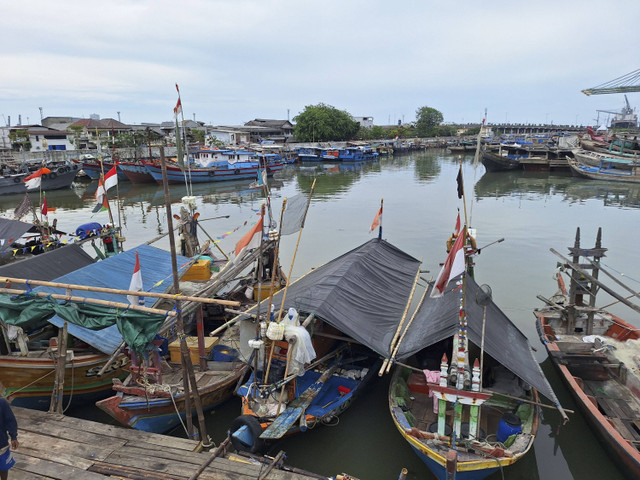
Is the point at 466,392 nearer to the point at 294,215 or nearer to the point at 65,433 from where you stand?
the point at 294,215

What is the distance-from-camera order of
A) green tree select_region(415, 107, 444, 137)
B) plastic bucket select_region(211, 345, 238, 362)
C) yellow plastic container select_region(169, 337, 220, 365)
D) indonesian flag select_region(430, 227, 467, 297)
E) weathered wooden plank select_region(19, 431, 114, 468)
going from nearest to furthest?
weathered wooden plank select_region(19, 431, 114, 468) → indonesian flag select_region(430, 227, 467, 297) → yellow plastic container select_region(169, 337, 220, 365) → plastic bucket select_region(211, 345, 238, 362) → green tree select_region(415, 107, 444, 137)

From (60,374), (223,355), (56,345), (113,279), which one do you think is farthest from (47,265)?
(223,355)

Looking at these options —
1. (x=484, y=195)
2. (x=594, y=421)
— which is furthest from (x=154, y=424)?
(x=484, y=195)

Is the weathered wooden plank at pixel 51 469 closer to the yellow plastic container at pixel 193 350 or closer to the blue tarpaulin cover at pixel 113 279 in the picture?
the blue tarpaulin cover at pixel 113 279

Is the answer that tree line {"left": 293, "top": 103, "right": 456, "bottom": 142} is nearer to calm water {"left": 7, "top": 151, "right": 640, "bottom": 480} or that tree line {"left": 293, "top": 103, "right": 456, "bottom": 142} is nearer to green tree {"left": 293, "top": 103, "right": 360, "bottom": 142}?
green tree {"left": 293, "top": 103, "right": 360, "bottom": 142}

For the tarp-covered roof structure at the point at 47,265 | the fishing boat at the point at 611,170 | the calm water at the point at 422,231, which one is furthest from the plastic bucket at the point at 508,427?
the fishing boat at the point at 611,170

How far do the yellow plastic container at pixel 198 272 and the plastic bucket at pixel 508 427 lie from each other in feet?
30.9

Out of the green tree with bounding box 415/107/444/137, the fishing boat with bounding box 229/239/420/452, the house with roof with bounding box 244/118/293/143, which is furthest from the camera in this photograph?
the green tree with bounding box 415/107/444/137

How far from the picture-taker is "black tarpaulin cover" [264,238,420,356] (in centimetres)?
875

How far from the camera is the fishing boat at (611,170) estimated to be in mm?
41781

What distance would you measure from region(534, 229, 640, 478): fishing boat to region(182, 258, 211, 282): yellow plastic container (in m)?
9.78

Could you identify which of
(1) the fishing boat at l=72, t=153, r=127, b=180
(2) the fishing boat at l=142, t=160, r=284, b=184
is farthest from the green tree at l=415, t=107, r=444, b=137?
(1) the fishing boat at l=72, t=153, r=127, b=180

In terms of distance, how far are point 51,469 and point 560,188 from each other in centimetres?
4490

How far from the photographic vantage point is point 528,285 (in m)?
16.2
